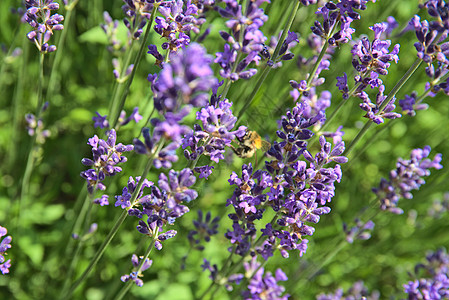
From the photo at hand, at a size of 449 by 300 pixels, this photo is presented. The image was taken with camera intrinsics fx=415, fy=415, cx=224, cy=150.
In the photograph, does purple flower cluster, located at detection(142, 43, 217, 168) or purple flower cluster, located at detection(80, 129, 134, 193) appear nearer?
purple flower cluster, located at detection(142, 43, 217, 168)

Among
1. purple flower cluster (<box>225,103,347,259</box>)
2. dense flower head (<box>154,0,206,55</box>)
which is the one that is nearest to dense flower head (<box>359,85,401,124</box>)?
purple flower cluster (<box>225,103,347,259</box>)

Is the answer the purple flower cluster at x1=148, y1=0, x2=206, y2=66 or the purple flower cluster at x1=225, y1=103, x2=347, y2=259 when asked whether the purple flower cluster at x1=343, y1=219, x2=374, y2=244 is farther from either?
the purple flower cluster at x1=148, y1=0, x2=206, y2=66

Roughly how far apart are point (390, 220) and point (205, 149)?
3.48 metres

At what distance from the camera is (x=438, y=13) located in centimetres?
202

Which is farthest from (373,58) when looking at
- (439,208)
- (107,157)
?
(439,208)

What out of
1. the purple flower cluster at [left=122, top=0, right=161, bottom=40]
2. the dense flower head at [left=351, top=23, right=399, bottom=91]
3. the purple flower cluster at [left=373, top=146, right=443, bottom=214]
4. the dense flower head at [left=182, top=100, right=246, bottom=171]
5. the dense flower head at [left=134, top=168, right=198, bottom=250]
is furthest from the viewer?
the purple flower cluster at [left=373, top=146, right=443, bottom=214]

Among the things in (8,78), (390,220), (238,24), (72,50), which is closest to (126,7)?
(238,24)

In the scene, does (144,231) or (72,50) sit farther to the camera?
(72,50)

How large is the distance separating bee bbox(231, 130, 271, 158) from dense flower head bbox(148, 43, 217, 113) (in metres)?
1.18

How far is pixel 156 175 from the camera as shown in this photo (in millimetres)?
3545

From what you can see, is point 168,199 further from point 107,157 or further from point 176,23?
point 176,23

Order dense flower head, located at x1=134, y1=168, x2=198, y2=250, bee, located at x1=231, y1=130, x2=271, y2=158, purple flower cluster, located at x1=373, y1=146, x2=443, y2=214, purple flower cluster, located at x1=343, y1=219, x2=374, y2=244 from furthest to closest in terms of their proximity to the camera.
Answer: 1. purple flower cluster, located at x1=343, y1=219, x2=374, y2=244
2. purple flower cluster, located at x1=373, y1=146, x2=443, y2=214
3. bee, located at x1=231, y1=130, x2=271, y2=158
4. dense flower head, located at x1=134, y1=168, x2=198, y2=250

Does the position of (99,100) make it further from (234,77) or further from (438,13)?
(438,13)

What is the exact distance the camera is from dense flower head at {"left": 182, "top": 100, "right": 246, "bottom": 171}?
1863mm
